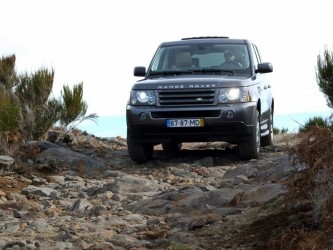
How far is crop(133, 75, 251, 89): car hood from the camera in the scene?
37.7ft

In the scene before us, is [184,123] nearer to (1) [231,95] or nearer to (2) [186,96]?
(2) [186,96]

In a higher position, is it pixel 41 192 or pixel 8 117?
pixel 8 117

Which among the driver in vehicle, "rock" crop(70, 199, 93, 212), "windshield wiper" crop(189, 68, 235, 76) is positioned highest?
the driver in vehicle

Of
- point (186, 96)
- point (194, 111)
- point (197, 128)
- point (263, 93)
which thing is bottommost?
point (197, 128)

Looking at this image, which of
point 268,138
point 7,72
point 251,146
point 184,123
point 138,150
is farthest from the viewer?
point 7,72

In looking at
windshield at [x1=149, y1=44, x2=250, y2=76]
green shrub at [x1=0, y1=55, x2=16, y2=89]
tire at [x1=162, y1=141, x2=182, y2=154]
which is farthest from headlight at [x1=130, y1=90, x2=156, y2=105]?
green shrub at [x1=0, y1=55, x2=16, y2=89]

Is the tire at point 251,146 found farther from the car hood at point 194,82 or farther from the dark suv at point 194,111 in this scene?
the car hood at point 194,82

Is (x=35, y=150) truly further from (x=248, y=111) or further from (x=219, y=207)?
(x=219, y=207)

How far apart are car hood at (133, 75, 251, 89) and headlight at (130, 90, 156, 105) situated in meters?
0.08

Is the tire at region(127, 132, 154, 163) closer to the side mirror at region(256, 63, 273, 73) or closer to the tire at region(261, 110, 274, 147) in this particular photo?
the side mirror at region(256, 63, 273, 73)

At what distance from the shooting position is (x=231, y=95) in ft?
37.8

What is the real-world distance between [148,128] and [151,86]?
0.69m

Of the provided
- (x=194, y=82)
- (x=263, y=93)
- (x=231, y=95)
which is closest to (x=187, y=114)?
(x=194, y=82)

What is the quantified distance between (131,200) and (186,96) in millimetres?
3113
